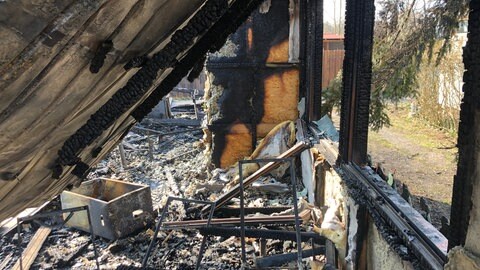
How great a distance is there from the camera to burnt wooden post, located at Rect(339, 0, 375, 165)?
3.12m

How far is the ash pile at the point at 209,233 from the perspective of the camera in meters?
3.77

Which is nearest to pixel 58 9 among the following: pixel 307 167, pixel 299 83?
pixel 307 167

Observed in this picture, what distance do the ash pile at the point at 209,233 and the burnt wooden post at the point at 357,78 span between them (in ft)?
2.22

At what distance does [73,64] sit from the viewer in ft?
3.67

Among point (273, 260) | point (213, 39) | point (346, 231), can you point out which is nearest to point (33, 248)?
point (273, 260)

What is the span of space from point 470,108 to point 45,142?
172 cm

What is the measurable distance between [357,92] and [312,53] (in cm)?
282

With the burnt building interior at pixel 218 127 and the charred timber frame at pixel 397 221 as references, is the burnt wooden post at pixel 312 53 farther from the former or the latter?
the charred timber frame at pixel 397 221

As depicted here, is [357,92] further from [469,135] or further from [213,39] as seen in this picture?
[469,135]

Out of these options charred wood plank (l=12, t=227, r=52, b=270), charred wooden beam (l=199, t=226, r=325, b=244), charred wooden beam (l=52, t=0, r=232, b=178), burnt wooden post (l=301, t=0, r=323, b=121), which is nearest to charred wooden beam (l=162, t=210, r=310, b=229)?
charred wooden beam (l=199, t=226, r=325, b=244)

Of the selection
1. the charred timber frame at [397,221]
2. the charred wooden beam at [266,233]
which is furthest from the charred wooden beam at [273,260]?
the charred timber frame at [397,221]

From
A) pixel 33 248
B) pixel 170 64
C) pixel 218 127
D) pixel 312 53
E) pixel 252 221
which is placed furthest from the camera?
pixel 218 127

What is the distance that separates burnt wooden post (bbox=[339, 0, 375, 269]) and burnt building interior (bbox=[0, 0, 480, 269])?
0.01 m

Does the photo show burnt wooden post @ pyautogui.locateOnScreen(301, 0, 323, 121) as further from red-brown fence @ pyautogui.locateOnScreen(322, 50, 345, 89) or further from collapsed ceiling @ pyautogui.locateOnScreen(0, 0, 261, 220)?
red-brown fence @ pyautogui.locateOnScreen(322, 50, 345, 89)
